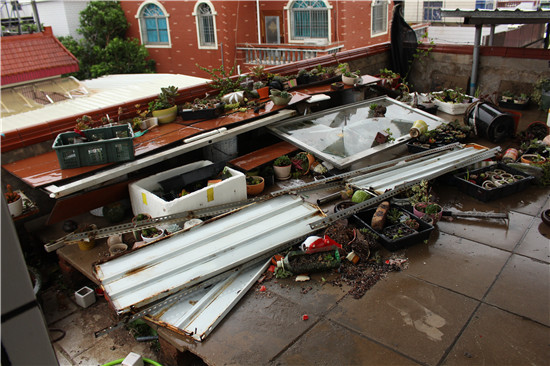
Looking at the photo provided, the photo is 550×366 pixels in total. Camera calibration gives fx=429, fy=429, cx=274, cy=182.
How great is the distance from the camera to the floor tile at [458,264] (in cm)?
500

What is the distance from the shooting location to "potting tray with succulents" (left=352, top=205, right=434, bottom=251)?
558 centimetres

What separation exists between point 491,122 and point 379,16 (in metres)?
17.6

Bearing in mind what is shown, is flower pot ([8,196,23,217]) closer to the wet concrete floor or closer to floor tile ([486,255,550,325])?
the wet concrete floor

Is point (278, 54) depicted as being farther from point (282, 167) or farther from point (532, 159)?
point (532, 159)

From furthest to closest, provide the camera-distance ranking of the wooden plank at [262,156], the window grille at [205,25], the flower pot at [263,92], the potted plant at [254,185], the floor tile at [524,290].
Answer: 1. the window grille at [205,25]
2. the flower pot at [263,92]
3. the wooden plank at [262,156]
4. the potted plant at [254,185]
5. the floor tile at [524,290]

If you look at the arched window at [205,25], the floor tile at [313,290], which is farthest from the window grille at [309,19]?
the floor tile at [313,290]

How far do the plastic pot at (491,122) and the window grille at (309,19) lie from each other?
1418 centimetres

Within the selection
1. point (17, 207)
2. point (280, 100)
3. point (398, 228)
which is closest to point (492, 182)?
point (398, 228)

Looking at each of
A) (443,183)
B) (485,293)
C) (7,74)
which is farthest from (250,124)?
(7,74)

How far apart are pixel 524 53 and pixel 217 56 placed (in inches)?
630

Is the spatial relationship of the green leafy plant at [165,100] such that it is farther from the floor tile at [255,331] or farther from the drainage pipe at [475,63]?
the drainage pipe at [475,63]

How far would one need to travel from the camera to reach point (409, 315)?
179 inches

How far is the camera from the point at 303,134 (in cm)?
819

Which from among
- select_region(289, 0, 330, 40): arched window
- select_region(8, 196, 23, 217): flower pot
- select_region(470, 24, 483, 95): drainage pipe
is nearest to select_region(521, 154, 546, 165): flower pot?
select_region(470, 24, 483, 95): drainage pipe
